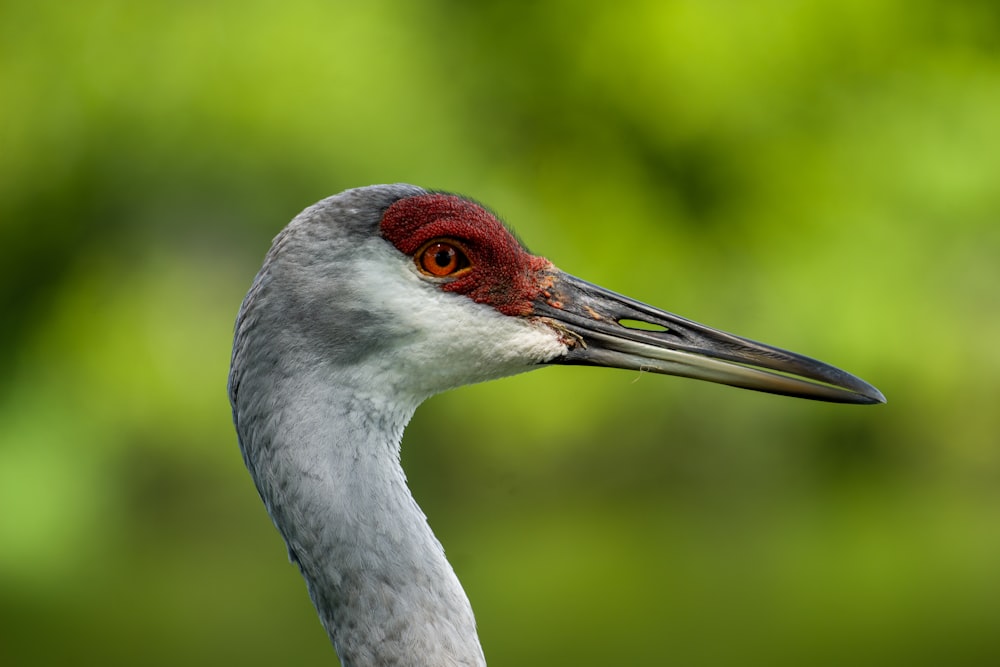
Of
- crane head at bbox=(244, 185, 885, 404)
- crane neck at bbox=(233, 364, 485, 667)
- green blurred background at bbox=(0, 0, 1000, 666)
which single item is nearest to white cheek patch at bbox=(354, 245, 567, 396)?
crane head at bbox=(244, 185, 885, 404)

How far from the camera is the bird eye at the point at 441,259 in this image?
6.20 feet

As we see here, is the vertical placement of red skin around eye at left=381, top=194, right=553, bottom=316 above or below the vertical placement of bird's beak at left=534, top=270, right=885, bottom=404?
above

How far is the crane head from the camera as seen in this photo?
1.82 metres

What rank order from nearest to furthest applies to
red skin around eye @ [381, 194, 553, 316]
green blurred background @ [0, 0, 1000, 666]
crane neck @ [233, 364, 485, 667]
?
crane neck @ [233, 364, 485, 667] < red skin around eye @ [381, 194, 553, 316] < green blurred background @ [0, 0, 1000, 666]

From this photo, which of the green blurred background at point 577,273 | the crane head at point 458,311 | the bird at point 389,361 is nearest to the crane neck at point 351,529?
the bird at point 389,361

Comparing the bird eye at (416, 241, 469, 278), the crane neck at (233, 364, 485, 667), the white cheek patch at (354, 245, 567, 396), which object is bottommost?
the crane neck at (233, 364, 485, 667)

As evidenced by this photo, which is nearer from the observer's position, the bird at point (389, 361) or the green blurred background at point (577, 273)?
the bird at point (389, 361)

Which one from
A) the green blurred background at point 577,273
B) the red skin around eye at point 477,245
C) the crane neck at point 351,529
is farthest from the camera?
the green blurred background at point 577,273

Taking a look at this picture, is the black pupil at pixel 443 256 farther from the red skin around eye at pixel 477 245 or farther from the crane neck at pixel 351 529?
the crane neck at pixel 351 529

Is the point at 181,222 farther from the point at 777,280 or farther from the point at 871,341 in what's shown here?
the point at 871,341

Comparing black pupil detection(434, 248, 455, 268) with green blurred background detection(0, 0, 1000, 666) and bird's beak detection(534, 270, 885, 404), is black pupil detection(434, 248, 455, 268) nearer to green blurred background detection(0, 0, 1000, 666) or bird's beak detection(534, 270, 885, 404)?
bird's beak detection(534, 270, 885, 404)

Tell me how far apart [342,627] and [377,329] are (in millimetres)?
481

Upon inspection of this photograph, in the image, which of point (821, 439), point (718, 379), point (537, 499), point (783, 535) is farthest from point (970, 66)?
point (718, 379)

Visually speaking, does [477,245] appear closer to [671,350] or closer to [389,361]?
[389,361]
